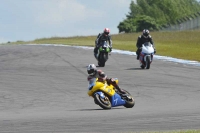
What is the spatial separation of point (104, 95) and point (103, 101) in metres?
0.15

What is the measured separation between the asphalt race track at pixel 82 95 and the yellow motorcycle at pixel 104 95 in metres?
0.24

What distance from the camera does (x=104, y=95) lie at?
15.2 m

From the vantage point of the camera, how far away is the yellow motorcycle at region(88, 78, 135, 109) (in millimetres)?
15039

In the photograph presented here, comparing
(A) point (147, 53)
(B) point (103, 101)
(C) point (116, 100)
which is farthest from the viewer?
(A) point (147, 53)

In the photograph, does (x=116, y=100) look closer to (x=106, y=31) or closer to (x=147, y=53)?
(x=147, y=53)

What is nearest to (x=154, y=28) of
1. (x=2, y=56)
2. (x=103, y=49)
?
(x=2, y=56)

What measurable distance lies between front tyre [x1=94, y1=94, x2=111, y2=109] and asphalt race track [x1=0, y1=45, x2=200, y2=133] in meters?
0.22

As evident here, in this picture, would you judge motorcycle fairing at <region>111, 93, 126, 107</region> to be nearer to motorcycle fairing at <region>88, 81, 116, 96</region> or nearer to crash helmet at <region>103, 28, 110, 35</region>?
motorcycle fairing at <region>88, 81, 116, 96</region>

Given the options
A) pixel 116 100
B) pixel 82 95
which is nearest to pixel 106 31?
pixel 82 95

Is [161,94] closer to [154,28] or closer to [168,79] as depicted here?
[168,79]

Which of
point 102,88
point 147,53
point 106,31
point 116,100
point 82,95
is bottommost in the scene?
point 82,95

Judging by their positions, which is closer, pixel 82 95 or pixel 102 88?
pixel 102 88

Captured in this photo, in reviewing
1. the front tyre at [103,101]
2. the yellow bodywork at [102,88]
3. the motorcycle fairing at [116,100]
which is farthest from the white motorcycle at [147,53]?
the front tyre at [103,101]

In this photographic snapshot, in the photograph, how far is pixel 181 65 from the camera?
29516 mm
